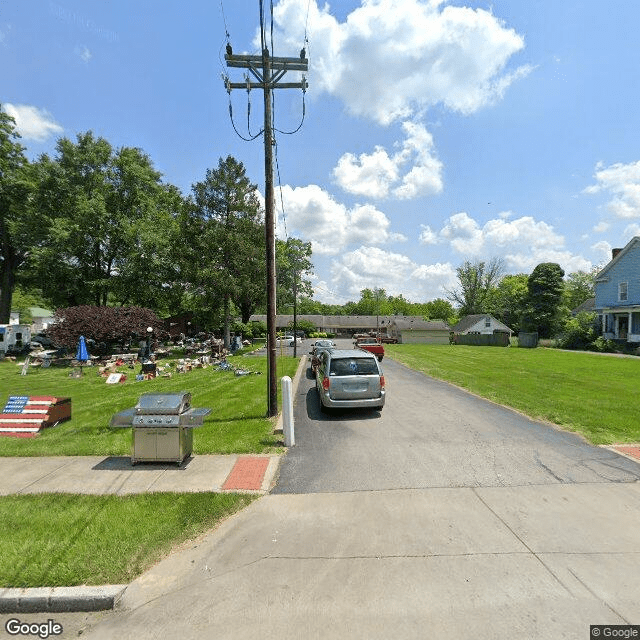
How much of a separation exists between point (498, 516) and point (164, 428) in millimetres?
5289

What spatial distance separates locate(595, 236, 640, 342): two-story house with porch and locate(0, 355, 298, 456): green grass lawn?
1260 inches

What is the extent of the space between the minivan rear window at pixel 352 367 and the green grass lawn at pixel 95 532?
5.19 meters

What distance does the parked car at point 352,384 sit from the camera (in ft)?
33.2

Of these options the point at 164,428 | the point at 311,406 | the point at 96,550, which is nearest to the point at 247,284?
the point at 311,406

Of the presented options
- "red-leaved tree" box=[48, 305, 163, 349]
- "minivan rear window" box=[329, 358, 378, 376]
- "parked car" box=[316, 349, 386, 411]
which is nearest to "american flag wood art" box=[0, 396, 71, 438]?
"parked car" box=[316, 349, 386, 411]

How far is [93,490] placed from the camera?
579 centimetres

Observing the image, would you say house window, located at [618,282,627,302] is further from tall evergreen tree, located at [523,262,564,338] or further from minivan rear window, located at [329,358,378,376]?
minivan rear window, located at [329,358,378,376]

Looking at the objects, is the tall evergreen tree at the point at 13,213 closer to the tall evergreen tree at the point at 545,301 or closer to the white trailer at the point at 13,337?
the white trailer at the point at 13,337

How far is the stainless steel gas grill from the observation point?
6699 mm

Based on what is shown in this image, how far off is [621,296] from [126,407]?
136 feet

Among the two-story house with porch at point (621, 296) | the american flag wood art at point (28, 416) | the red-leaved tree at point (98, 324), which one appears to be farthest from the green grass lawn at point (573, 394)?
the red-leaved tree at point (98, 324)

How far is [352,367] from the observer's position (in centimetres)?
1046

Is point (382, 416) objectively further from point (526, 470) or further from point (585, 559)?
point (585, 559)

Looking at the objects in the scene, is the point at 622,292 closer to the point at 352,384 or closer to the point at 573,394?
the point at 573,394
